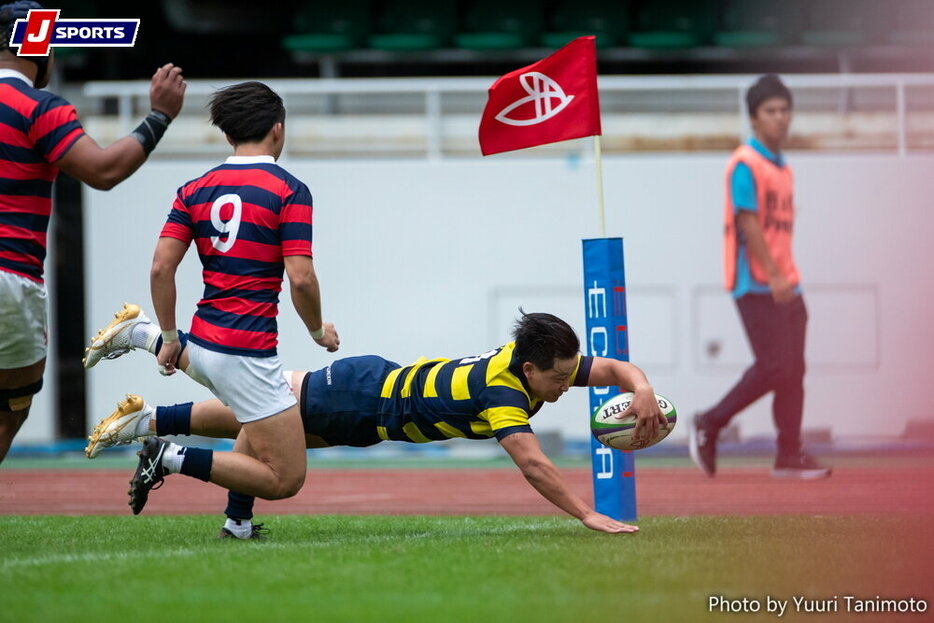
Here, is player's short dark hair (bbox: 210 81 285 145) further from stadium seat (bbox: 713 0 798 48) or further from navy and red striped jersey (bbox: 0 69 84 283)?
stadium seat (bbox: 713 0 798 48)

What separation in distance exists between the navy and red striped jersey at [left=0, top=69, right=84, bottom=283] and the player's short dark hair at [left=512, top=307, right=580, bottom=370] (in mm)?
2002

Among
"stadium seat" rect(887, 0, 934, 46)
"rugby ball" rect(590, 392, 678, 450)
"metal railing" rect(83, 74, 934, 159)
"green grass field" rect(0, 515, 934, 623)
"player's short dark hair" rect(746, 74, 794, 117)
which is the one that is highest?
"stadium seat" rect(887, 0, 934, 46)

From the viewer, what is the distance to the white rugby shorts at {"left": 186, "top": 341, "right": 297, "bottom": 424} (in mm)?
5172

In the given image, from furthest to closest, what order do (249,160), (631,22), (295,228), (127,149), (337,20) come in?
(631,22) → (337,20) → (249,160) → (295,228) → (127,149)

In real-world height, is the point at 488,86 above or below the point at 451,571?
above

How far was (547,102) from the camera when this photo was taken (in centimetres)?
628

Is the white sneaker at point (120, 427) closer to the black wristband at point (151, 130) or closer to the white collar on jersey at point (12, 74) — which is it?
the black wristband at point (151, 130)

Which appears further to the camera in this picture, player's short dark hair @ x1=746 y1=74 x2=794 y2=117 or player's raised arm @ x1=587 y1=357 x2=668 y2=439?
player's short dark hair @ x1=746 y1=74 x2=794 y2=117

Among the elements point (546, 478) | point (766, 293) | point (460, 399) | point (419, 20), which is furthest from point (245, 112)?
point (419, 20)

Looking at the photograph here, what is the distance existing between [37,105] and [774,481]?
18.8ft

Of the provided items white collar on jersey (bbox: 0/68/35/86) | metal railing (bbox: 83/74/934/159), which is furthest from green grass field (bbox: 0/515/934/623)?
metal railing (bbox: 83/74/934/159)

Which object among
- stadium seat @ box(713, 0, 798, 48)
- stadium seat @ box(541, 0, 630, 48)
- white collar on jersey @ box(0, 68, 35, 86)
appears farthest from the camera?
stadium seat @ box(541, 0, 630, 48)

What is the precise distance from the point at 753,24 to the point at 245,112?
46.3 feet

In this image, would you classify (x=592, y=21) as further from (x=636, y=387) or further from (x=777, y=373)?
(x=636, y=387)
